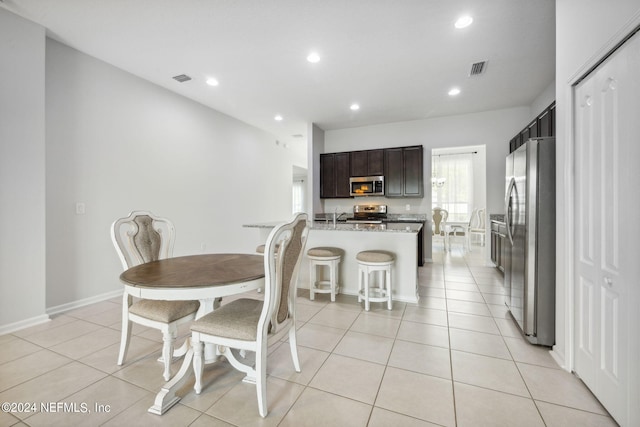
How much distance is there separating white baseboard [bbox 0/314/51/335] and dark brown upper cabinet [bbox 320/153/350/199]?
4.69 meters

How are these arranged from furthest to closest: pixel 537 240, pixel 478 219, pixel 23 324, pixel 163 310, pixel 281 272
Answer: pixel 478 219 → pixel 23 324 → pixel 537 240 → pixel 163 310 → pixel 281 272

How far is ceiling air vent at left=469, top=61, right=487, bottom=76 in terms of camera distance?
11.2 ft

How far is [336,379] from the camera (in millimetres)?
1829

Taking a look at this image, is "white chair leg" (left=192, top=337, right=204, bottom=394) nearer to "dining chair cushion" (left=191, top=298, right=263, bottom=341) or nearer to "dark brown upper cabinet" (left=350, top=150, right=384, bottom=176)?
"dining chair cushion" (left=191, top=298, right=263, bottom=341)

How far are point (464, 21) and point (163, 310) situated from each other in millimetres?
3479

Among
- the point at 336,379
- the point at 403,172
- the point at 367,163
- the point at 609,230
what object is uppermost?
the point at 367,163

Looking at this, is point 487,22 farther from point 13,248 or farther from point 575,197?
point 13,248

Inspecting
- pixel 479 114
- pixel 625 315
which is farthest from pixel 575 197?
pixel 479 114

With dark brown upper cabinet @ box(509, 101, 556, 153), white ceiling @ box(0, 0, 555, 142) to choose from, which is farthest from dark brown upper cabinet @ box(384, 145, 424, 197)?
dark brown upper cabinet @ box(509, 101, 556, 153)

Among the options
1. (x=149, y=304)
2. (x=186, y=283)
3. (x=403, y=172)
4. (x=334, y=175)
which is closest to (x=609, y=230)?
(x=186, y=283)

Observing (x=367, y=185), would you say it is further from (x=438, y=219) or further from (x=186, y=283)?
(x=186, y=283)

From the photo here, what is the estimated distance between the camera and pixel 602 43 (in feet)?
5.12

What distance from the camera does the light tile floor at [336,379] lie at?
4.91ft

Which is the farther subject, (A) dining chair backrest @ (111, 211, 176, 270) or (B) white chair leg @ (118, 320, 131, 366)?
(A) dining chair backrest @ (111, 211, 176, 270)
